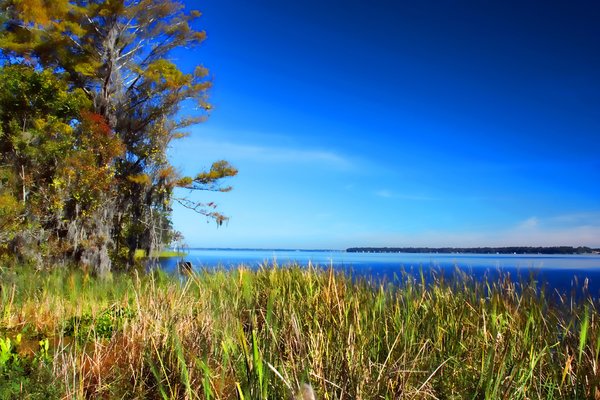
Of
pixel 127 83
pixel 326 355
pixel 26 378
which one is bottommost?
pixel 26 378

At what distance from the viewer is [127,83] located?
60.0ft

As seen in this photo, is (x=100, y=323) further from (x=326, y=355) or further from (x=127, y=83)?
(x=127, y=83)

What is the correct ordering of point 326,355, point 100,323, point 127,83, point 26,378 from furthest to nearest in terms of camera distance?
point 127,83 < point 100,323 < point 26,378 < point 326,355

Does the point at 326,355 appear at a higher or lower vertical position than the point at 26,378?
higher

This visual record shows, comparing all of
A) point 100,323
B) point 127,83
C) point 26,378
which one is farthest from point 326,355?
point 127,83

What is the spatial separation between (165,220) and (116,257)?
242 cm

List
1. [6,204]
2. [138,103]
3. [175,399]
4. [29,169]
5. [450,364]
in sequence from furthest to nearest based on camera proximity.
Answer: [138,103], [29,169], [6,204], [450,364], [175,399]

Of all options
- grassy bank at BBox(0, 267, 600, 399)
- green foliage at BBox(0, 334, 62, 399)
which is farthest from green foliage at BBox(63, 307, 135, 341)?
green foliage at BBox(0, 334, 62, 399)

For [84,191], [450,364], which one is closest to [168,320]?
[450,364]

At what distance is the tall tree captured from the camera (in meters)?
16.9

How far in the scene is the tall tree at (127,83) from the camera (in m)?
16.9

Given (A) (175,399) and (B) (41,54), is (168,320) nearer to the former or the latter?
(A) (175,399)

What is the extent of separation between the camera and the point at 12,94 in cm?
1453

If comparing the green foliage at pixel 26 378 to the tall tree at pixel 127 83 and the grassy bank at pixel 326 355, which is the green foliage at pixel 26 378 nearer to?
the grassy bank at pixel 326 355
